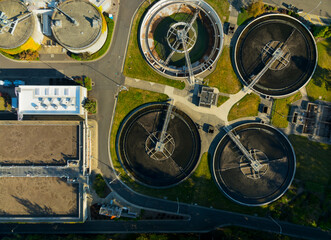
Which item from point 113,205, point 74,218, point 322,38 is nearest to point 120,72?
point 113,205

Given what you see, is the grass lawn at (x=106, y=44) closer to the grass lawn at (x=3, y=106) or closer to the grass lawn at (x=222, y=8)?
the grass lawn at (x=3, y=106)

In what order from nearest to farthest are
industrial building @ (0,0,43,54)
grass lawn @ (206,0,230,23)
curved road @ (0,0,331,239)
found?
industrial building @ (0,0,43,54), curved road @ (0,0,331,239), grass lawn @ (206,0,230,23)

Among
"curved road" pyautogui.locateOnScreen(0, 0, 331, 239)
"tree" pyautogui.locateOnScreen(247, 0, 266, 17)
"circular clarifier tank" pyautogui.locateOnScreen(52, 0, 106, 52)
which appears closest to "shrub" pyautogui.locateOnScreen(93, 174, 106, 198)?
"curved road" pyautogui.locateOnScreen(0, 0, 331, 239)

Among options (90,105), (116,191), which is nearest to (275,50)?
(90,105)

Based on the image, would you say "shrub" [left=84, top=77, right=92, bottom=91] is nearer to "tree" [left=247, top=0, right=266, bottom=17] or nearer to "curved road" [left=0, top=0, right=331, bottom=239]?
"curved road" [left=0, top=0, right=331, bottom=239]

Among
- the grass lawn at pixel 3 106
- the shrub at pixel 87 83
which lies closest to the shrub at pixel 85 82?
the shrub at pixel 87 83

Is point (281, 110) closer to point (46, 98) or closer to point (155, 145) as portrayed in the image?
point (155, 145)
